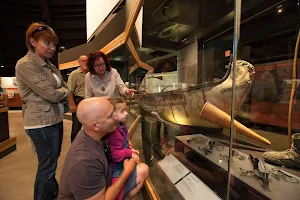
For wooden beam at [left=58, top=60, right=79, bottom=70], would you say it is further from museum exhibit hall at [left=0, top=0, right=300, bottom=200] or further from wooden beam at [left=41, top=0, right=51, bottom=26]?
museum exhibit hall at [left=0, top=0, right=300, bottom=200]

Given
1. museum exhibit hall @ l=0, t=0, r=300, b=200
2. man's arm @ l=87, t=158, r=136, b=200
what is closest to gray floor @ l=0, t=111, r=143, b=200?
museum exhibit hall @ l=0, t=0, r=300, b=200

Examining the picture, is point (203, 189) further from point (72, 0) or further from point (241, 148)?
point (72, 0)

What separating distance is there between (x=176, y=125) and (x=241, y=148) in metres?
0.78

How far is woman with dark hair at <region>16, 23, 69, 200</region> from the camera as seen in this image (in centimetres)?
122

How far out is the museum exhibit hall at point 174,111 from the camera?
92 cm

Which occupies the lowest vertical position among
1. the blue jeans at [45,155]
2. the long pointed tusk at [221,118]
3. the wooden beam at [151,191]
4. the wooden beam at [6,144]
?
the wooden beam at [151,191]

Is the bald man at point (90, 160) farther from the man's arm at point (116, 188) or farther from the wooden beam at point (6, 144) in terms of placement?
the wooden beam at point (6, 144)

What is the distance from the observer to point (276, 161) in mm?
1238

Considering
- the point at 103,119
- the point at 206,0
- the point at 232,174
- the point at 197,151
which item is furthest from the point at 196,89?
the point at 206,0

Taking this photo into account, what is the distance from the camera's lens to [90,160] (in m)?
0.76

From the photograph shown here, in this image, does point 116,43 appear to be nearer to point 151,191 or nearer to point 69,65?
point 151,191

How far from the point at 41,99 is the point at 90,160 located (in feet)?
2.61

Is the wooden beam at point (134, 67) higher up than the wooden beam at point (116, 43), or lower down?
lower down

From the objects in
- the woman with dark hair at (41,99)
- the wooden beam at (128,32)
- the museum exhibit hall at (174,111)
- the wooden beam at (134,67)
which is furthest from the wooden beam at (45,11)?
the woman with dark hair at (41,99)
